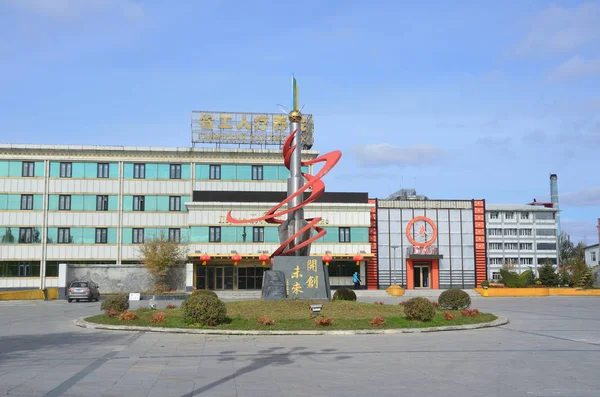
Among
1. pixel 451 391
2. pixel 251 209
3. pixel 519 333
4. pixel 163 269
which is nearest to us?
pixel 451 391

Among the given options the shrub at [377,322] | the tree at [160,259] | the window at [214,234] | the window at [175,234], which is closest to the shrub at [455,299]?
the shrub at [377,322]

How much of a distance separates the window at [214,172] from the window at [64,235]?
1472 centimetres

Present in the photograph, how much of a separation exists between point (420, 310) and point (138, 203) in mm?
43405

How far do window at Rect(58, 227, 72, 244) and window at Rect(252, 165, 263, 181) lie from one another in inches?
743

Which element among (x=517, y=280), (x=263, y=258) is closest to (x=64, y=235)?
(x=263, y=258)

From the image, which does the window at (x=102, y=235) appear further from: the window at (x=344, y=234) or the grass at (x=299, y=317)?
the grass at (x=299, y=317)

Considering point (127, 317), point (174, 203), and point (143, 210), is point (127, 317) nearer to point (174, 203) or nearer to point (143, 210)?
point (174, 203)

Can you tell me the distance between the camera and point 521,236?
100500 millimetres

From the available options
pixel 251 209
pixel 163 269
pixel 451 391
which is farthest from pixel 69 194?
pixel 451 391

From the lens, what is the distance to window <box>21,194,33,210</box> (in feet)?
194

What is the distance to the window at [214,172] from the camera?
6181cm

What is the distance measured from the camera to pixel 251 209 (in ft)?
187

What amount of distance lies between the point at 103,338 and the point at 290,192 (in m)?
13.7

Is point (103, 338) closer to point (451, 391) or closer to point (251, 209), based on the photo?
point (451, 391)
